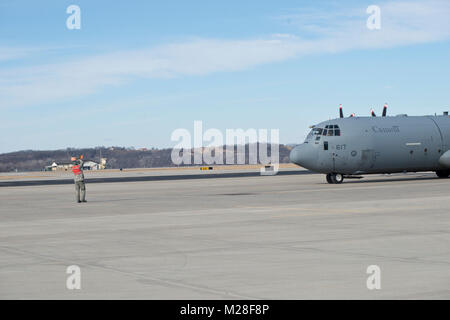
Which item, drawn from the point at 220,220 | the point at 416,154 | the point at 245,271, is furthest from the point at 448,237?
the point at 416,154

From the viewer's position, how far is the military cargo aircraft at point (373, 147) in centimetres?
4509

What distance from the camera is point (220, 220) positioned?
859 inches

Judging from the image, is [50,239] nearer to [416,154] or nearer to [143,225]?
[143,225]

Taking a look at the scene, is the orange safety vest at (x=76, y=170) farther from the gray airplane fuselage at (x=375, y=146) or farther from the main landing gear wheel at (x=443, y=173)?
the main landing gear wheel at (x=443, y=173)


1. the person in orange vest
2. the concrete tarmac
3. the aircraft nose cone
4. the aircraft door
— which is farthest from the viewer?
the aircraft door

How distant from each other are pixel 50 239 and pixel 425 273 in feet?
31.3

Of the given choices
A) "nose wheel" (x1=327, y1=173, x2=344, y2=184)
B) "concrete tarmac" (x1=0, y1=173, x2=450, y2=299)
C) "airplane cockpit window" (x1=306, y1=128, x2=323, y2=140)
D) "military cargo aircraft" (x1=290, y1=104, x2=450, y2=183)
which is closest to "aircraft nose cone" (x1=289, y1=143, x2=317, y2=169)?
"military cargo aircraft" (x1=290, y1=104, x2=450, y2=183)

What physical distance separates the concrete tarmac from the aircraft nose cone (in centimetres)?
1794

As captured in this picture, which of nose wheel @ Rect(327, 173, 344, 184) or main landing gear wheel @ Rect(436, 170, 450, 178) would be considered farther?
main landing gear wheel @ Rect(436, 170, 450, 178)

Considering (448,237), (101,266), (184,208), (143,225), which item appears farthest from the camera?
(184,208)

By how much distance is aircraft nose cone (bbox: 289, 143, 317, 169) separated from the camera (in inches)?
1772

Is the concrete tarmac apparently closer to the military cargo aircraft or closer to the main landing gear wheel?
the military cargo aircraft

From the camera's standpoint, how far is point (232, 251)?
571 inches

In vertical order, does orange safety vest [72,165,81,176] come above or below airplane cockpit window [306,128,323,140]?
below
